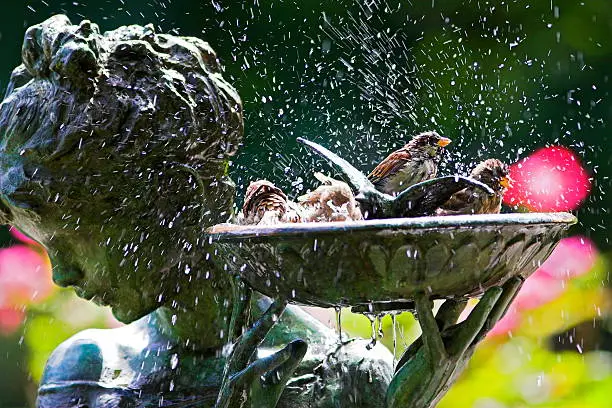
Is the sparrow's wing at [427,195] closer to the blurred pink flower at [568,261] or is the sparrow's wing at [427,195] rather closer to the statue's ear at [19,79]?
the statue's ear at [19,79]

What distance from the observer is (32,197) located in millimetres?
1914

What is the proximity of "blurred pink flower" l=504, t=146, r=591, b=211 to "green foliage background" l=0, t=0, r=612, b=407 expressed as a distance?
0.59 ft

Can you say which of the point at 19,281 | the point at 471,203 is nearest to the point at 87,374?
the point at 471,203

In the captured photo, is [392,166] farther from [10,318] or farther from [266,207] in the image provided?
[10,318]

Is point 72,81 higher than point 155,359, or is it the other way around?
point 72,81

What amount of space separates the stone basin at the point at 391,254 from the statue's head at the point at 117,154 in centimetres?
36

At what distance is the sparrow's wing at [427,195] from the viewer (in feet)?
5.60

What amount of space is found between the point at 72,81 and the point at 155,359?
0.63 m

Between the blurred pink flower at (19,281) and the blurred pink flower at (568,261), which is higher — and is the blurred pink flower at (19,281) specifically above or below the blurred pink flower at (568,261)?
below

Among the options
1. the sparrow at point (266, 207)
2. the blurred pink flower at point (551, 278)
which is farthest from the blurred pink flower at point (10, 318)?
the sparrow at point (266, 207)

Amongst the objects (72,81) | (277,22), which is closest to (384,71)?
(277,22)

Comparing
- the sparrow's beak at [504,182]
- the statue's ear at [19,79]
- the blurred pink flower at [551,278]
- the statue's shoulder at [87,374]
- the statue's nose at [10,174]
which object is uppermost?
the sparrow's beak at [504,182]

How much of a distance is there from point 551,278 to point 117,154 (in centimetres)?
217

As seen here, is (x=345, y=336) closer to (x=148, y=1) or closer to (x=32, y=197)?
(x=32, y=197)
